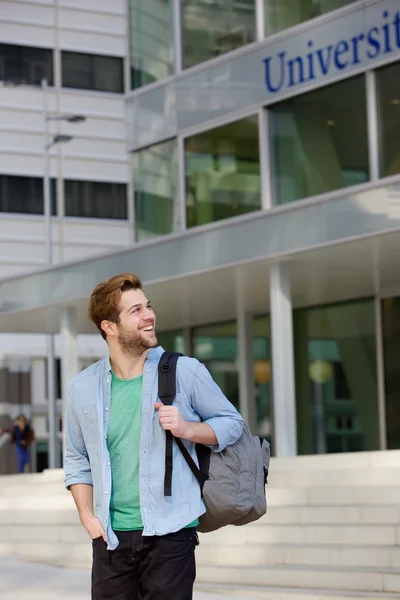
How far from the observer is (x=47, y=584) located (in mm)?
13750

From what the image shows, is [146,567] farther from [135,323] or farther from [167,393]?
[135,323]

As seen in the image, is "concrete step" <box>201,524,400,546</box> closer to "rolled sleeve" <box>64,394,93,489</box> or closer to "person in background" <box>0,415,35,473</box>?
"rolled sleeve" <box>64,394,93,489</box>

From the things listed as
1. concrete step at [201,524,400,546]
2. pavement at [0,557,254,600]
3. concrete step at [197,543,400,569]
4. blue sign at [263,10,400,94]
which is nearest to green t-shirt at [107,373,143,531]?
pavement at [0,557,254,600]

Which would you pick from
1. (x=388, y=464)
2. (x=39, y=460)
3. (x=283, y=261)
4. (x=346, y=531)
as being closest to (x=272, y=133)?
(x=283, y=261)

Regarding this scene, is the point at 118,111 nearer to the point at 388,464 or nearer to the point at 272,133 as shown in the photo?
the point at 272,133

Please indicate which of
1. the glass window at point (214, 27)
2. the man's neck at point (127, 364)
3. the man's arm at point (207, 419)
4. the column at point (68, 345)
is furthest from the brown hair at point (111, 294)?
the column at point (68, 345)

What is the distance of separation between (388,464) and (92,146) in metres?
39.7

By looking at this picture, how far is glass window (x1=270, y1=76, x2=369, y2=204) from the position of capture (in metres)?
21.7

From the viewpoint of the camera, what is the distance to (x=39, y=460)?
52000 millimetres

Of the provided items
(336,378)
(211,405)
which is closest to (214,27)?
(336,378)

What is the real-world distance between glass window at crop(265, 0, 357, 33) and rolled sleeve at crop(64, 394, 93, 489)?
17.0 metres

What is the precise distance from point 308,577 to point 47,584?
2.56 meters

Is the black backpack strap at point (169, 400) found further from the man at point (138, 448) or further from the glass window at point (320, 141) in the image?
the glass window at point (320, 141)

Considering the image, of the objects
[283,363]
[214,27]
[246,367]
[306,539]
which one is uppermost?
[214,27]
